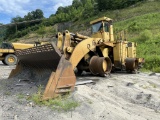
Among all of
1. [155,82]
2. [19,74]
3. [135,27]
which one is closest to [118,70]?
[155,82]

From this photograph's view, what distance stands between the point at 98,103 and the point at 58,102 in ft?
3.23

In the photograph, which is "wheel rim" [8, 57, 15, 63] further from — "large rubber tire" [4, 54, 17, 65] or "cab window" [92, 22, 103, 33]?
"cab window" [92, 22, 103, 33]

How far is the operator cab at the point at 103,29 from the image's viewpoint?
10.8 meters

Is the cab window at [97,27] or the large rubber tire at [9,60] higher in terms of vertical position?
the cab window at [97,27]

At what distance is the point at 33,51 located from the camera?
25.9 feet

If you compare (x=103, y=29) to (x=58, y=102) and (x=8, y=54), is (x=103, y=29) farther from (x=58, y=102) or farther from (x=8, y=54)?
(x=8, y=54)

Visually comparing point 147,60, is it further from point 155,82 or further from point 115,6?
point 115,6

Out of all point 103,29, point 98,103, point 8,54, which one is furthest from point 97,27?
point 8,54

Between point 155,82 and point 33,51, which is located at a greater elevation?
point 33,51

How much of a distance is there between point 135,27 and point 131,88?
68.1 ft

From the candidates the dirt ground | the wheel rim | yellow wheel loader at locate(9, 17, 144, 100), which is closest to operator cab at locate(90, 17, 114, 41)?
yellow wheel loader at locate(9, 17, 144, 100)

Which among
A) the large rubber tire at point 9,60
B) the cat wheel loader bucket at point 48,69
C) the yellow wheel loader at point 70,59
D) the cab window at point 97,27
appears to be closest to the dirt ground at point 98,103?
the cat wheel loader bucket at point 48,69

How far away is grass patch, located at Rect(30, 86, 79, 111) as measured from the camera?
5.61 metres

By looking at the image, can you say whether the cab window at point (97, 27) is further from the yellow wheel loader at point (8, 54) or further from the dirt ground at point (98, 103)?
the yellow wheel loader at point (8, 54)
